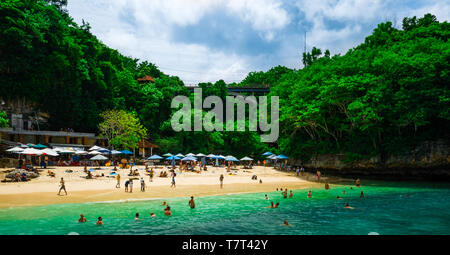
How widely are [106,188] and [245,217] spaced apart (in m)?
14.8

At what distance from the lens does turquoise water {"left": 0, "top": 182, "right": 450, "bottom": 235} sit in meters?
15.3

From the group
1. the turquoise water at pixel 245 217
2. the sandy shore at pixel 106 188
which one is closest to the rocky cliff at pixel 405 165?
the sandy shore at pixel 106 188

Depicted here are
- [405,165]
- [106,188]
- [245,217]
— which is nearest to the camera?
[245,217]

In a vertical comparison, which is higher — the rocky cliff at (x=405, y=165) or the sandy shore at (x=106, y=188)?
the rocky cliff at (x=405, y=165)

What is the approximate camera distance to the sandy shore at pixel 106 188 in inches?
851

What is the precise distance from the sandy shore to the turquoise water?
5.48ft

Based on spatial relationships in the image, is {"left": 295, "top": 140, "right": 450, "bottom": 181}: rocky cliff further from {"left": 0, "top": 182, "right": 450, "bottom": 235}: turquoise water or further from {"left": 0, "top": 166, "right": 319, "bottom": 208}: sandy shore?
{"left": 0, "top": 182, "right": 450, "bottom": 235}: turquoise water

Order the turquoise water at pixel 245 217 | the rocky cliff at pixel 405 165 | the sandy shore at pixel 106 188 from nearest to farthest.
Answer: the turquoise water at pixel 245 217 → the sandy shore at pixel 106 188 → the rocky cliff at pixel 405 165

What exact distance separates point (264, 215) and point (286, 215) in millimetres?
1505

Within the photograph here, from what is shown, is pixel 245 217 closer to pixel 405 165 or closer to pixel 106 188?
pixel 106 188

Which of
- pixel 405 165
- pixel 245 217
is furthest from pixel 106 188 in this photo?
pixel 405 165

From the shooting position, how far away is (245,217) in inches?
731

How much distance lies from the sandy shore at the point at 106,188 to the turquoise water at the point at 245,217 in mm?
1670

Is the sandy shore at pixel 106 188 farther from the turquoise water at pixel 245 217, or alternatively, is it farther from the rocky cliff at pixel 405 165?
the rocky cliff at pixel 405 165
